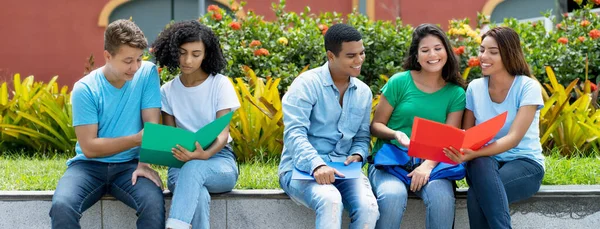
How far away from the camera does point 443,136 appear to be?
372 centimetres

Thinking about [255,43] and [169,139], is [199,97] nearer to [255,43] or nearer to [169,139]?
[169,139]

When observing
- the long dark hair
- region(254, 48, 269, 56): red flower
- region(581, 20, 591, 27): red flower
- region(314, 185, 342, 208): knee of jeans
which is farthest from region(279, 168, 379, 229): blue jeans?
region(581, 20, 591, 27): red flower

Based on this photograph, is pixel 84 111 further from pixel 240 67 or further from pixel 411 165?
pixel 240 67

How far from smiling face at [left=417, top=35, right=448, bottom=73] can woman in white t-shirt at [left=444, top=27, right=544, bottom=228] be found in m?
0.20

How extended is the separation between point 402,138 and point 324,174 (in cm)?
49

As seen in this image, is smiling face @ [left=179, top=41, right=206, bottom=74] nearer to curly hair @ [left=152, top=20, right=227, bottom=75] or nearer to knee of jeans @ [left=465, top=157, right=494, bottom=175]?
curly hair @ [left=152, top=20, right=227, bottom=75]

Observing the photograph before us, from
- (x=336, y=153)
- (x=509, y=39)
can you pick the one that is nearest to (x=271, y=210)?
(x=336, y=153)

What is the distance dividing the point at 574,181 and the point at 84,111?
2558mm

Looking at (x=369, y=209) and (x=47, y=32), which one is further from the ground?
(x=369, y=209)

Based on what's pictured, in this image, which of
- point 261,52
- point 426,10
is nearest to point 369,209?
point 261,52

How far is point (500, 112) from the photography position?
4.07 meters

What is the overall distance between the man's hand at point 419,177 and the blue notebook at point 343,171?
0.25m

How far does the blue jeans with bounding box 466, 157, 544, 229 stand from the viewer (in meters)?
3.74

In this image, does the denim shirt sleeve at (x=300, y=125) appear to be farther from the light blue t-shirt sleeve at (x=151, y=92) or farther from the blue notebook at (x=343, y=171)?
the light blue t-shirt sleeve at (x=151, y=92)
